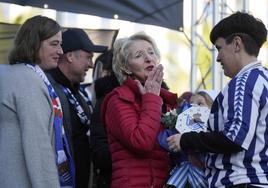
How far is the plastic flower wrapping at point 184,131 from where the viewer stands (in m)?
2.93

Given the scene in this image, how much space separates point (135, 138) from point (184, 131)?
248 mm

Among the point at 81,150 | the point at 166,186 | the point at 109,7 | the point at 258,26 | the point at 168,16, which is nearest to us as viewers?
the point at 258,26

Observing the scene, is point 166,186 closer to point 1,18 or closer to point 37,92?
point 37,92

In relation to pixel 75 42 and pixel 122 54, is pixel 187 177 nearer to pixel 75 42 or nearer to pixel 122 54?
pixel 122 54

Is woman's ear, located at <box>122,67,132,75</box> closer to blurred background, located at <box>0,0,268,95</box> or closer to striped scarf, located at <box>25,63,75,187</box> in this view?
striped scarf, located at <box>25,63,75,187</box>

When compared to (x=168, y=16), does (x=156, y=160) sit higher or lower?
lower

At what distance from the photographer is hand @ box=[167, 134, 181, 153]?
9.21 feet

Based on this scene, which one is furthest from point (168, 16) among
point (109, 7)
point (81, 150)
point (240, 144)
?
point (240, 144)

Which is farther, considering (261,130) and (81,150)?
(81,150)

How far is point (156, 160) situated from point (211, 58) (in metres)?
3.46

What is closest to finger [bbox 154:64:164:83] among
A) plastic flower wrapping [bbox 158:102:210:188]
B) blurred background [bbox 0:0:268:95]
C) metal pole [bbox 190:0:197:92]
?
plastic flower wrapping [bbox 158:102:210:188]

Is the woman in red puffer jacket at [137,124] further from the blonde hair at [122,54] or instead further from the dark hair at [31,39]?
the dark hair at [31,39]

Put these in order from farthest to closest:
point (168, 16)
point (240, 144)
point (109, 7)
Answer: point (168, 16) < point (109, 7) < point (240, 144)

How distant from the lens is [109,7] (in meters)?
5.51
